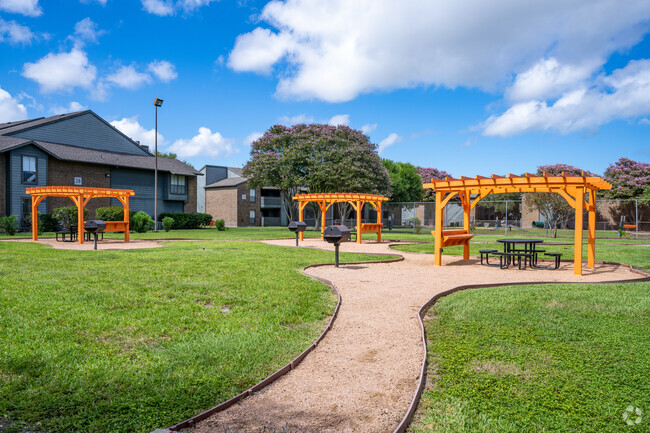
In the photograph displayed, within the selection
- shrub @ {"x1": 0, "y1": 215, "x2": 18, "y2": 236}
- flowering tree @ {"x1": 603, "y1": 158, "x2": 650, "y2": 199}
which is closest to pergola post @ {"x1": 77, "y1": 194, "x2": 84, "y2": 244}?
shrub @ {"x1": 0, "y1": 215, "x2": 18, "y2": 236}

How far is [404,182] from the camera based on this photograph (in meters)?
49.7

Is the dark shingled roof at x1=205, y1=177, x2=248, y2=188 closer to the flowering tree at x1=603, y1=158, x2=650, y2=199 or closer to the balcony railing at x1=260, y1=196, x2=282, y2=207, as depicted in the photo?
the balcony railing at x1=260, y1=196, x2=282, y2=207

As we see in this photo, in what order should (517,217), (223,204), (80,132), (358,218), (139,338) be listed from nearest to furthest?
(139,338) < (358,218) < (80,132) < (223,204) < (517,217)

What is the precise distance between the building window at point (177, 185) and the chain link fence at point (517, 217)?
1847 cm

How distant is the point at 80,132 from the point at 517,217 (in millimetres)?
45641

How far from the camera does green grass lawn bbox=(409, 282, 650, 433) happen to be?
299 cm

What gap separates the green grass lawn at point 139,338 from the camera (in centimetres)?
318

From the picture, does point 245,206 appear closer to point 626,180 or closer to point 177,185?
point 177,185

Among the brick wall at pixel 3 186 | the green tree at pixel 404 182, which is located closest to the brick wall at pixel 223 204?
the green tree at pixel 404 182

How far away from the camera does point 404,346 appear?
4559mm

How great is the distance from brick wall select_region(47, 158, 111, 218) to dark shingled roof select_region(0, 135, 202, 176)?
2.44 feet

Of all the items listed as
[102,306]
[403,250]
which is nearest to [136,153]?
[403,250]

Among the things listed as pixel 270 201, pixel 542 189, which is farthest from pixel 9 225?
pixel 270 201

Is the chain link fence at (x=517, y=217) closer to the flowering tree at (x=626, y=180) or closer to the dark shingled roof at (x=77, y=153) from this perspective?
the flowering tree at (x=626, y=180)
